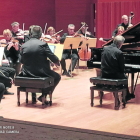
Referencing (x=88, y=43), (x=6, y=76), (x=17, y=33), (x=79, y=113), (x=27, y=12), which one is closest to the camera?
(x=79, y=113)

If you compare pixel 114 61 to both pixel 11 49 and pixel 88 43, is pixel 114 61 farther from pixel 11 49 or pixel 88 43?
pixel 88 43

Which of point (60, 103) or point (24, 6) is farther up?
point (24, 6)

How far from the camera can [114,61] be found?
491cm

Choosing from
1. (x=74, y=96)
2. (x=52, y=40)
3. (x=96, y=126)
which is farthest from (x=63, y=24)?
(x=96, y=126)

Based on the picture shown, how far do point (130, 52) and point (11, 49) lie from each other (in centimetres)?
250

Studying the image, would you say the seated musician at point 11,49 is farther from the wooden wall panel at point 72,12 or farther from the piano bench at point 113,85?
the wooden wall panel at point 72,12

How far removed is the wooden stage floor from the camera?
4141 millimetres

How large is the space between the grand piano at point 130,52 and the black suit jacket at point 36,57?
86cm

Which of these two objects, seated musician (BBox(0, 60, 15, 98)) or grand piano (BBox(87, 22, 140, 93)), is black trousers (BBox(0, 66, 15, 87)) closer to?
seated musician (BBox(0, 60, 15, 98))

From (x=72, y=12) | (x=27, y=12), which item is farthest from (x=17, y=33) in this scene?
(x=72, y=12)

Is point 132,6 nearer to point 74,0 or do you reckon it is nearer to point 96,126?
point 74,0

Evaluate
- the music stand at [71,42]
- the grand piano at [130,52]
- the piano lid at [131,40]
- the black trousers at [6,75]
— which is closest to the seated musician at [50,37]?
the music stand at [71,42]

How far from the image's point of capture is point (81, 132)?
3.24 meters

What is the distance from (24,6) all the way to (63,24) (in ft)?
5.34
